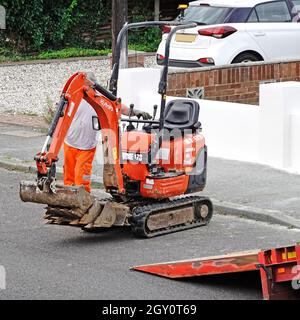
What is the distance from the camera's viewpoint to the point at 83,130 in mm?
11539

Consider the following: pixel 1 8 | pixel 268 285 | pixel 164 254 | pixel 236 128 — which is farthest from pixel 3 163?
pixel 1 8

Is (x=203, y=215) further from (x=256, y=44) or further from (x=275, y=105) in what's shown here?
(x=256, y=44)

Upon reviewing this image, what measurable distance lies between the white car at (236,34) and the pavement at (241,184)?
10.7 ft

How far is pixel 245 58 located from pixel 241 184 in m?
5.61

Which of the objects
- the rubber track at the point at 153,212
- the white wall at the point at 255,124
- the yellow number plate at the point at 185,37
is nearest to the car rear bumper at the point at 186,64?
the yellow number plate at the point at 185,37

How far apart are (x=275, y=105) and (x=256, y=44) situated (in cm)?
471

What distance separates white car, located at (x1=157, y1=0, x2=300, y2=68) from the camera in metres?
18.1

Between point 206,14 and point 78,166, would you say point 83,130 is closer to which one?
point 78,166

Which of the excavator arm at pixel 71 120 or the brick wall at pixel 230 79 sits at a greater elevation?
the excavator arm at pixel 71 120

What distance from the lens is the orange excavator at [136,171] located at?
34.2 feet

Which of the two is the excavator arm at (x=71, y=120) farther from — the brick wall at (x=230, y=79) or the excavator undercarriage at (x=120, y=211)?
the brick wall at (x=230, y=79)

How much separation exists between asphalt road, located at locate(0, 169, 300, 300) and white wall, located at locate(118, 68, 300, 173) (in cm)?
234

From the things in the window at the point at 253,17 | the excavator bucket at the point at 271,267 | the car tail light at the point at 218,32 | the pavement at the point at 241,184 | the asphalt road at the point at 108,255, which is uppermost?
the window at the point at 253,17

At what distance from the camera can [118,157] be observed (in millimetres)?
11008
